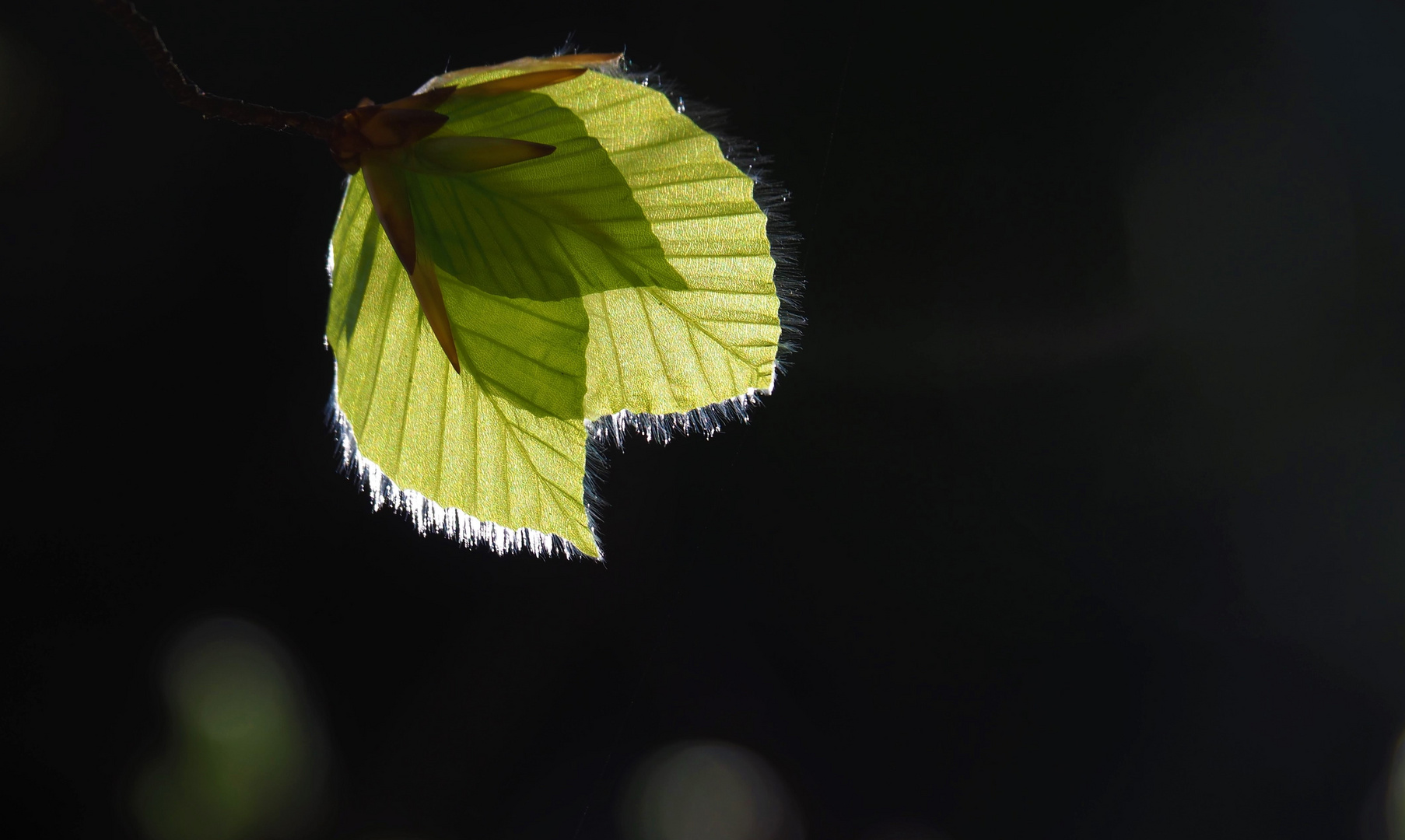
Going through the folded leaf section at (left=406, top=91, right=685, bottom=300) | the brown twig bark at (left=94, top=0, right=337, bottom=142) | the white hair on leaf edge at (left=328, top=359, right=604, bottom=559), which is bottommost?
the white hair on leaf edge at (left=328, top=359, right=604, bottom=559)

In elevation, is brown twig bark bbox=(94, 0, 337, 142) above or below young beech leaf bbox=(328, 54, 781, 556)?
above

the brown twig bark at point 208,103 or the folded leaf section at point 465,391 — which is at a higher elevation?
the brown twig bark at point 208,103

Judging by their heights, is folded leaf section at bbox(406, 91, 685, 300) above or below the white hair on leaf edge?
above

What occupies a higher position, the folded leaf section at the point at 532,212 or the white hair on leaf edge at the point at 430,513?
the folded leaf section at the point at 532,212

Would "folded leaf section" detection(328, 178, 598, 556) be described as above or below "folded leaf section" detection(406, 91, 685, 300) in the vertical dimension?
below

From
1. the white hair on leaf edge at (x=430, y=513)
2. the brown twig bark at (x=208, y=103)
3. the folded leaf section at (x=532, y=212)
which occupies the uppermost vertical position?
the brown twig bark at (x=208, y=103)
